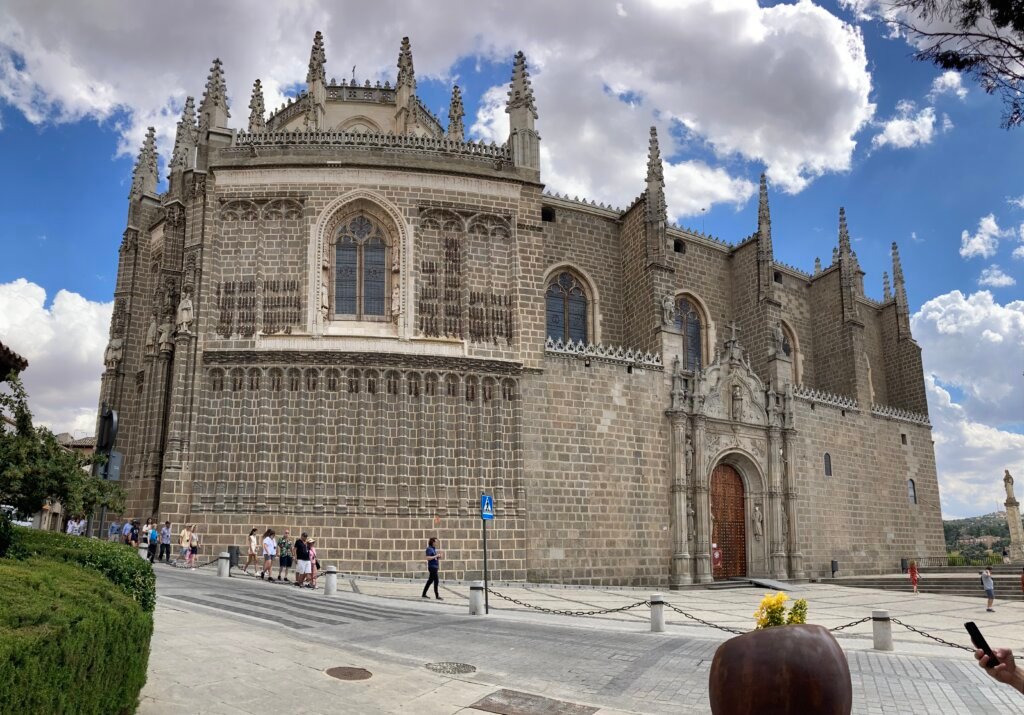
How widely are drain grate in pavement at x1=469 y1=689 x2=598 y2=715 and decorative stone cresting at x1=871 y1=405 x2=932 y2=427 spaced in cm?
2697

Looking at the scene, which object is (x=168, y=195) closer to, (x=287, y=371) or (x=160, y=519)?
(x=287, y=371)

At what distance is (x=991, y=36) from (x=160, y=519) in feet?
68.1

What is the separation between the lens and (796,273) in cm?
3456

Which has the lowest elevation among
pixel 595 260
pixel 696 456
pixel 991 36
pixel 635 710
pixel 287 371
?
pixel 635 710

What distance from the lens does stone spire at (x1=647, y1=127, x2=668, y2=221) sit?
87.6 feet

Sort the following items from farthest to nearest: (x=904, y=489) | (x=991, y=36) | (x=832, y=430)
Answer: (x=904, y=489) < (x=832, y=430) < (x=991, y=36)

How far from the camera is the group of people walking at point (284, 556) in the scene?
17.7 meters

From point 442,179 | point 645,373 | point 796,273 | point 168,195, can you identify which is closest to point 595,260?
point 645,373

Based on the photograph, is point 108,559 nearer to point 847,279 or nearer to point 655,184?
point 655,184

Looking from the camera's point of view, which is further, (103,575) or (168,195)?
(168,195)

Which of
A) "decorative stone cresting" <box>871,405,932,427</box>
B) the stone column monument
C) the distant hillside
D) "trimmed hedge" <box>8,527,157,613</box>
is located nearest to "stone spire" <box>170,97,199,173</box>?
"trimmed hedge" <box>8,527,157,613</box>

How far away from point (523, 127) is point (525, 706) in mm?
19925

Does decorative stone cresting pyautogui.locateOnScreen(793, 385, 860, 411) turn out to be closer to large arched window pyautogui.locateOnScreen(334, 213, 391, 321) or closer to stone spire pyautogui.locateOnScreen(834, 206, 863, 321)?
stone spire pyautogui.locateOnScreen(834, 206, 863, 321)

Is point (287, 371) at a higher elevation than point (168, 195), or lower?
lower
